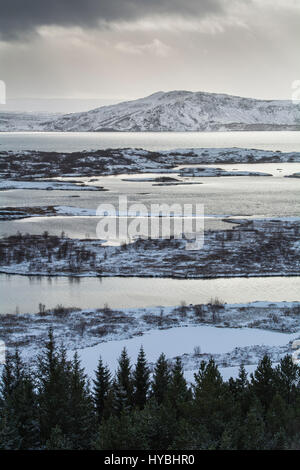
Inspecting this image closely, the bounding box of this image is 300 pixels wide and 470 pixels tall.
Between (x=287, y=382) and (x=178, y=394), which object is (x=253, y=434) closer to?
(x=178, y=394)

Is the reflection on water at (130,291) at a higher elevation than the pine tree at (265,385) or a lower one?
lower

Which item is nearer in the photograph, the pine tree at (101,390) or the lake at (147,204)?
the pine tree at (101,390)

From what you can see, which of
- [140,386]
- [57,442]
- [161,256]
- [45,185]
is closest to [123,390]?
[140,386]

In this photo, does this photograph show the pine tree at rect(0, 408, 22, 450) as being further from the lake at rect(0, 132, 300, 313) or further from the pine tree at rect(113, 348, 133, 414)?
the lake at rect(0, 132, 300, 313)

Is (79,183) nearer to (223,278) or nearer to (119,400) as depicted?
(223,278)

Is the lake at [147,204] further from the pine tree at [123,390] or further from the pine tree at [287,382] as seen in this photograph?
the pine tree at [287,382]

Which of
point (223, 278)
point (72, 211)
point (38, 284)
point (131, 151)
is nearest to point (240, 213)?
point (72, 211)

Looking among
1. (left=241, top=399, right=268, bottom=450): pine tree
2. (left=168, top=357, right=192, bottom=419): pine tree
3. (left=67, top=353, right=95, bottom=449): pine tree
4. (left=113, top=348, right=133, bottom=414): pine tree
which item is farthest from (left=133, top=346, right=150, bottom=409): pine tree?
Answer: (left=241, top=399, right=268, bottom=450): pine tree

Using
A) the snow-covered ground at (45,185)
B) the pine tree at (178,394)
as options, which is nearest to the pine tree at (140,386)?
the pine tree at (178,394)
